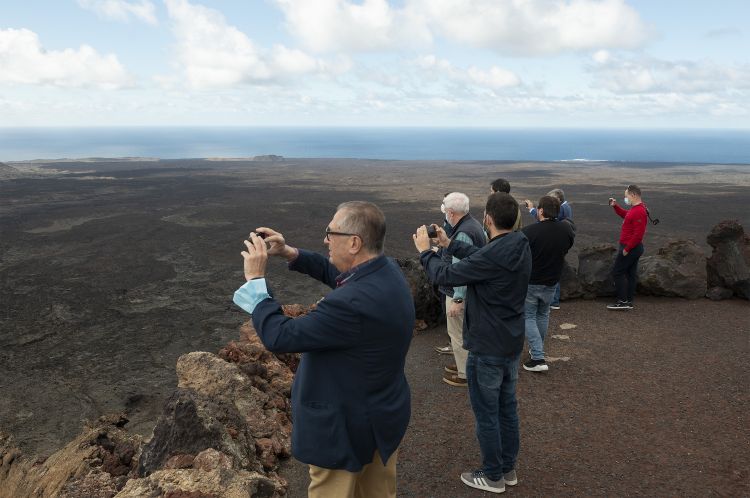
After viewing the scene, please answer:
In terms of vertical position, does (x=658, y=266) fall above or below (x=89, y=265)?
above

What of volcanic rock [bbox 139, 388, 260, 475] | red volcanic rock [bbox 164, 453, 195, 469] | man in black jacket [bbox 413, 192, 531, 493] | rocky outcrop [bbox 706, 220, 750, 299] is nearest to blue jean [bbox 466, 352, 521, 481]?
man in black jacket [bbox 413, 192, 531, 493]

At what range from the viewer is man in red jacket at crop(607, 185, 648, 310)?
883 cm

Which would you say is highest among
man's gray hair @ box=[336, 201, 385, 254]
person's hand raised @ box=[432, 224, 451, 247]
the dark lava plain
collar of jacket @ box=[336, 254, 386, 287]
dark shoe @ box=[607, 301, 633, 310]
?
man's gray hair @ box=[336, 201, 385, 254]

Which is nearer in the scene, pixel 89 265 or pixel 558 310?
pixel 558 310

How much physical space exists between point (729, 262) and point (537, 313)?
578 centimetres

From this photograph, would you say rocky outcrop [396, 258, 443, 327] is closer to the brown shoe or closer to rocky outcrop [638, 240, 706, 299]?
the brown shoe

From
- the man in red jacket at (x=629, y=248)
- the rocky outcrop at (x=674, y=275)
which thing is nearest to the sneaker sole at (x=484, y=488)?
the man in red jacket at (x=629, y=248)

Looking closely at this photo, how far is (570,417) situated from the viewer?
5895 millimetres

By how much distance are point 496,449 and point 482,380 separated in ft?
2.03

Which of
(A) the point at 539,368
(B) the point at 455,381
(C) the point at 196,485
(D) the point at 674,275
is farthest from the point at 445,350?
(D) the point at 674,275

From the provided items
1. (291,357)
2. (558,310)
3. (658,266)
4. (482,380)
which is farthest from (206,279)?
(482,380)

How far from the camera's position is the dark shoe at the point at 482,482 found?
4.54 metres

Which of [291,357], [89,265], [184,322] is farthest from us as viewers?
[89,265]

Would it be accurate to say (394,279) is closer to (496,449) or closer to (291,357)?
(496,449)
